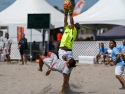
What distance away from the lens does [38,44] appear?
74.5 feet

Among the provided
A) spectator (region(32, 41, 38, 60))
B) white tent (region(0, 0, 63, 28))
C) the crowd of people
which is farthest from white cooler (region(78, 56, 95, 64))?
the crowd of people

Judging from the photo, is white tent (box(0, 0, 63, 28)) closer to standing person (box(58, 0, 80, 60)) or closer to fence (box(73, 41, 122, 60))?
fence (box(73, 41, 122, 60))

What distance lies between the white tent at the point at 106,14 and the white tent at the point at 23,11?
6.56 feet

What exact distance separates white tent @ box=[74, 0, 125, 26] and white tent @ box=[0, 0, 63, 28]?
2.00 metres

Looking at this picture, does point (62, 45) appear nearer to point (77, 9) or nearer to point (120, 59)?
point (120, 59)

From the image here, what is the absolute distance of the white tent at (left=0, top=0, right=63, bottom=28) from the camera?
23000 mm

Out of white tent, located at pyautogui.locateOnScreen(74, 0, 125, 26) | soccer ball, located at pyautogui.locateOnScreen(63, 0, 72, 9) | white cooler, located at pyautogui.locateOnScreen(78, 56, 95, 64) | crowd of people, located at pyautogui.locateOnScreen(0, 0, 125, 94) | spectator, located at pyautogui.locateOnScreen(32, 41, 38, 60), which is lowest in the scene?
white cooler, located at pyautogui.locateOnScreen(78, 56, 95, 64)

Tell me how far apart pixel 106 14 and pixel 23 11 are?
5770 mm

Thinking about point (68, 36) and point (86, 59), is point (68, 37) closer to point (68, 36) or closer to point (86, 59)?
point (68, 36)

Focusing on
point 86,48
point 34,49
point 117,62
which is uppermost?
point 117,62

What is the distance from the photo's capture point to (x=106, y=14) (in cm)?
2077

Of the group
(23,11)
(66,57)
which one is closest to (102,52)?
(23,11)

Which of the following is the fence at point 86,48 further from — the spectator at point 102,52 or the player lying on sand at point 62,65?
the player lying on sand at point 62,65

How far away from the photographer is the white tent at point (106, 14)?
2008 centimetres
